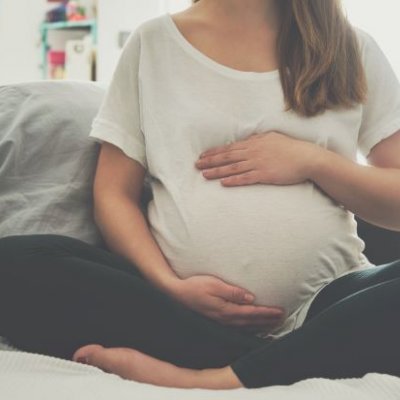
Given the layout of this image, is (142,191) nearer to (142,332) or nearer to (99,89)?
(99,89)

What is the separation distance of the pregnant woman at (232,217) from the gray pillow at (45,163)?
0.05 metres

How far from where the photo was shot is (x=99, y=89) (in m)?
1.10

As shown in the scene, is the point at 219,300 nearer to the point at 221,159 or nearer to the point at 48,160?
the point at 221,159

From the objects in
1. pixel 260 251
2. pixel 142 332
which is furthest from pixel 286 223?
pixel 142 332

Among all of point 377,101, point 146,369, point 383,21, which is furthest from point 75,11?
point 146,369

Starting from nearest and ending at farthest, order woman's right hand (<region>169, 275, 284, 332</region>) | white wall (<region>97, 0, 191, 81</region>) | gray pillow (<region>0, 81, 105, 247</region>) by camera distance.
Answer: woman's right hand (<region>169, 275, 284, 332</region>) < gray pillow (<region>0, 81, 105, 247</region>) < white wall (<region>97, 0, 191, 81</region>)

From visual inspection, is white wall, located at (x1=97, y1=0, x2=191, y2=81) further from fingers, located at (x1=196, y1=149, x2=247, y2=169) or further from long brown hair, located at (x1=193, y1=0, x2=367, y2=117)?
fingers, located at (x1=196, y1=149, x2=247, y2=169)

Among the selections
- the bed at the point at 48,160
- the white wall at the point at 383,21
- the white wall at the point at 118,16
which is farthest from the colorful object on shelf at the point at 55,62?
the bed at the point at 48,160

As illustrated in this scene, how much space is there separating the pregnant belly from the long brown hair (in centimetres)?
15

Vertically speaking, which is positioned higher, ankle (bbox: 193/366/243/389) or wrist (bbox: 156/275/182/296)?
wrist (bbox: 156/275/182/296)

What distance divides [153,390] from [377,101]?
1.97ft

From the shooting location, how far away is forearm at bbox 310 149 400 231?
0.86 m

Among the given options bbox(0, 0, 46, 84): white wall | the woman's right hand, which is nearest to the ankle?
the woman's right hand

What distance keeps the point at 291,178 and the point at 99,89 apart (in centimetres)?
43
